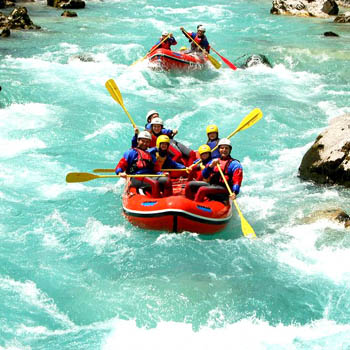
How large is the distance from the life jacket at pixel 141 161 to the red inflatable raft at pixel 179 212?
1.20 ft

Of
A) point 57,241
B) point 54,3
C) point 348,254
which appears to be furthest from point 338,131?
point 54,3

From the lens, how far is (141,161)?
24.3 feet

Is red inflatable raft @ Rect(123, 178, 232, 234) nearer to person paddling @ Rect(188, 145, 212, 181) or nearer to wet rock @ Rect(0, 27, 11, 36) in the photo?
person paddling @ Rect(188, 145, 212, 181)

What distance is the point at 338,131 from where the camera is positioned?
8.70 meters

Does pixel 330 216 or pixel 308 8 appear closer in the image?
pixel 330 216

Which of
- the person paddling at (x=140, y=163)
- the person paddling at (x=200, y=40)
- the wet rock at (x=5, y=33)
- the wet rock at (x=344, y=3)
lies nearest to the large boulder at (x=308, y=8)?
the wet rock at (x=344, y=3)

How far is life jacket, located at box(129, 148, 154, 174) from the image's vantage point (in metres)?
7.42

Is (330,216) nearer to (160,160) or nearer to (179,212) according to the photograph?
(179,212)

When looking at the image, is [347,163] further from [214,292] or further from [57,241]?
[57,241]

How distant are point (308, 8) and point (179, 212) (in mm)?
18387

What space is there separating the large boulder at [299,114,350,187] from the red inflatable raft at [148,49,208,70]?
635cm

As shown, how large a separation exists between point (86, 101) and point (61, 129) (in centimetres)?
176

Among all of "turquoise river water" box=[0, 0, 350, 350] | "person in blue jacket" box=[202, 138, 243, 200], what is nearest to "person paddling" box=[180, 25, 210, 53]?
"turquoise river water" box=[0, 0, 350, 350]

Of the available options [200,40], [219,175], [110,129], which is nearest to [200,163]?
[219,175]
